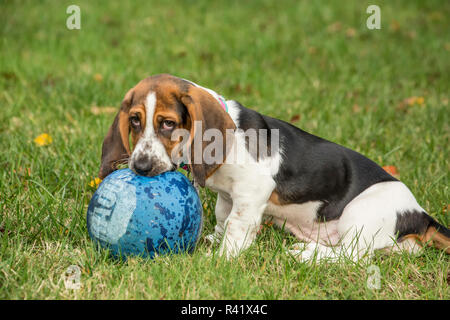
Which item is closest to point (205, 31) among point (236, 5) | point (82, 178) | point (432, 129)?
point (236, 5)

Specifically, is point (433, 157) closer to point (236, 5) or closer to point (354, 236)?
point (354, 236)

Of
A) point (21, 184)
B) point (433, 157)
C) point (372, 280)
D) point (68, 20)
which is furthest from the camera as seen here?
point (68, 20)

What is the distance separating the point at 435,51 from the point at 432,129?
3.11 m

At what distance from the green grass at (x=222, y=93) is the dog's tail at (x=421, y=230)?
10 centimetres

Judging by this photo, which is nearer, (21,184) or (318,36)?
(21,184)

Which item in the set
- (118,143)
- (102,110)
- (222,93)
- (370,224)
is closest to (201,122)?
(118,143)

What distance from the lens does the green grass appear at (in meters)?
→ 3.22

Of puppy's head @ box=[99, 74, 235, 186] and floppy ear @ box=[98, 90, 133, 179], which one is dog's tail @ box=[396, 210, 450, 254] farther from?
floppy ear @ box=[98, 90, 133, 179]

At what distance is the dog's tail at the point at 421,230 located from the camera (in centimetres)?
370

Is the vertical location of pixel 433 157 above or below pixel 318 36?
below

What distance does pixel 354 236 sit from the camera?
12.0 ft

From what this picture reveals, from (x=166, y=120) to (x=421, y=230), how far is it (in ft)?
6.36
